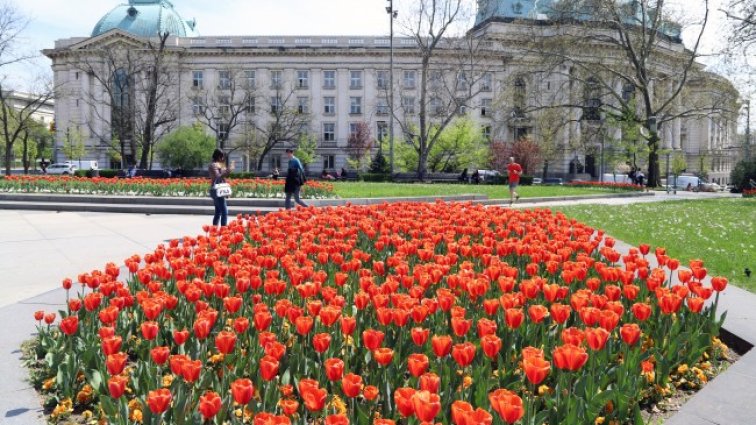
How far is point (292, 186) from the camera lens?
16.4 metres

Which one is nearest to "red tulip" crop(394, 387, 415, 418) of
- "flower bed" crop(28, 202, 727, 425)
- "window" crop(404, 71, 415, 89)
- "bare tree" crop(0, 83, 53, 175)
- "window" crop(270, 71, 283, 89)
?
"flower bed" crop(28, 202, 727, 425)

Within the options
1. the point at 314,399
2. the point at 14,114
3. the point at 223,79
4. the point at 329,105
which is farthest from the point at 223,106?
the point at 314,399

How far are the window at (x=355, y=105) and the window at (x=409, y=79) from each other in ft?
21.4

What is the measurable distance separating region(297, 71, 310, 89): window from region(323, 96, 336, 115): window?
3002mm

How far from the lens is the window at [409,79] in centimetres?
7838

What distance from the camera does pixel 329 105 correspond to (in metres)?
80.4

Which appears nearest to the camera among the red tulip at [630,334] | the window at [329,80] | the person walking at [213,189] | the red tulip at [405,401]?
the red tulip at [405,401]

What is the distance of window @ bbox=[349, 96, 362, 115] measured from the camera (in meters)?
80.0

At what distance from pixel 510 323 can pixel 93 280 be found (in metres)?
3.23

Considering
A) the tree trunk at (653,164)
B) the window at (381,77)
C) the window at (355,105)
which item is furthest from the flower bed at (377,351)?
the window at (355,105)

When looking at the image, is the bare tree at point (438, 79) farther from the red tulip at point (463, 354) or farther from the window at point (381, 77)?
the red tulip at point (463, 354)

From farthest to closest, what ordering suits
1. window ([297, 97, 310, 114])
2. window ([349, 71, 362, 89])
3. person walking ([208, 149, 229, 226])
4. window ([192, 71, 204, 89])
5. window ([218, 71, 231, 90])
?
1. window ([297, 97, 310, 114])
2. window ([349, 71, 362, 89])
3. window ([192, 71, 204, 89])
4. window ([218, 71, 231, 90])
5. person walking ([208, 149, 229, 226])

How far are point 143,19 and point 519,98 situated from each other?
2467 inches

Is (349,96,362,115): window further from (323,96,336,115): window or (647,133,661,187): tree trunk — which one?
(647,133,661,187): tree trunk
